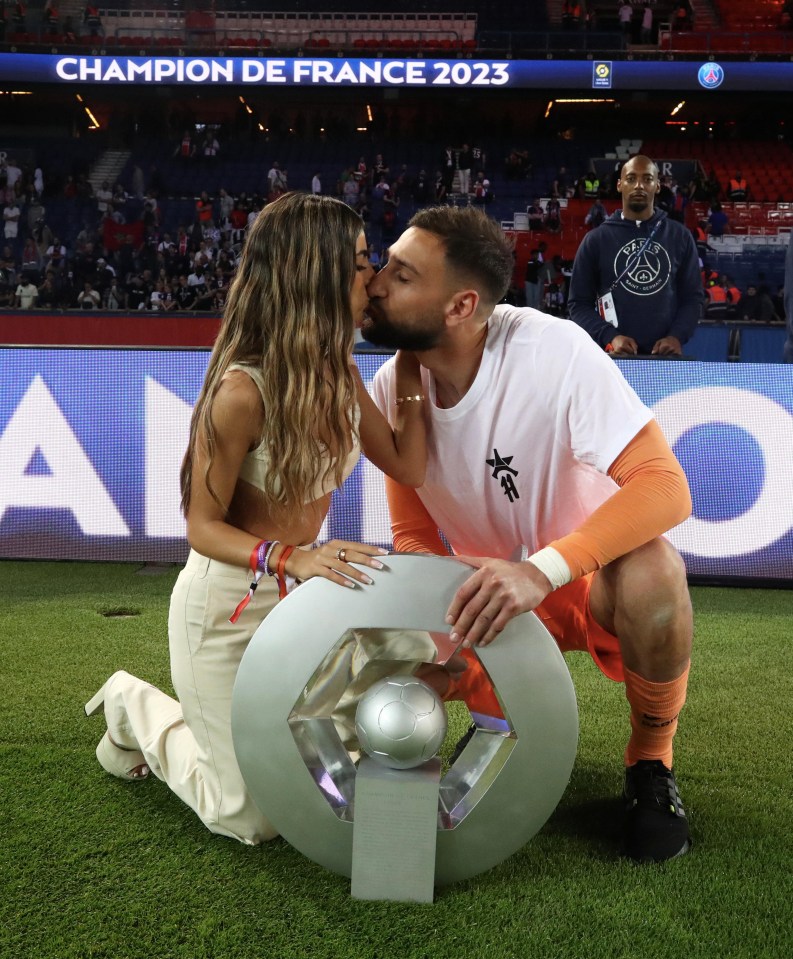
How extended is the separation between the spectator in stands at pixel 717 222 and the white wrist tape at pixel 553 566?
1363cm

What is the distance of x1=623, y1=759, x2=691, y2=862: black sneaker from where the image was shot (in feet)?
5.65

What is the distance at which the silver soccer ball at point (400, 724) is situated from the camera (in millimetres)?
1516

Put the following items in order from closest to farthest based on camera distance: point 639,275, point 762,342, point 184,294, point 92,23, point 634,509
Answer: point 634,509 → point 639,275 → point 762,342 → point 184,294 → point 92,23

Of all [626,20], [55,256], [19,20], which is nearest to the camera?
[55,256]

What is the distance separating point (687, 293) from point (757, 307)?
7.07 metres

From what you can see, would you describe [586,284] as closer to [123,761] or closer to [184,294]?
[123,761]

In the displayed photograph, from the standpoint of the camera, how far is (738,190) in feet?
51.8

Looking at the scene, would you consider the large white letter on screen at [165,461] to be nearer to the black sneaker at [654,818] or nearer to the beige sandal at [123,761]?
the beige sandal at [123,761]

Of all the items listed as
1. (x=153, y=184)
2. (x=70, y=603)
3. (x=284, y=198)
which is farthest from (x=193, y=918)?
(x=153, y=184)

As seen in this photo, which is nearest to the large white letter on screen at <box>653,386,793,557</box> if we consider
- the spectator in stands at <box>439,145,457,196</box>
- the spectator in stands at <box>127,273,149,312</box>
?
the spectator in stands at <box>127,273,149,312</box>

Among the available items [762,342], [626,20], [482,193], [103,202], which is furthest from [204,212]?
[762,342]

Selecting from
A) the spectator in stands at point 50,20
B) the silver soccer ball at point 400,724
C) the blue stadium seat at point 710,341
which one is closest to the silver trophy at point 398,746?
the silver soccer ball at point 400,724

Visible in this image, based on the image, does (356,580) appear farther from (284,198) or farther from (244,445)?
(284,198)

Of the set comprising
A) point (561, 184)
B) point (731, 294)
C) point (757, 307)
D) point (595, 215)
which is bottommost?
point (757, 307)
